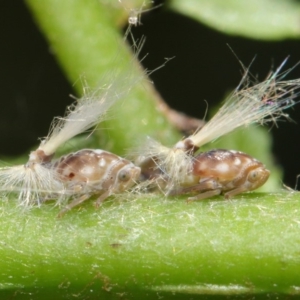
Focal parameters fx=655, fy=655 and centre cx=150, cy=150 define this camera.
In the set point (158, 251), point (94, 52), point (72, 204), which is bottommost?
point (158, 251)

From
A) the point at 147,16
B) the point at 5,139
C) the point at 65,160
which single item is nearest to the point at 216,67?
the point at 147,16

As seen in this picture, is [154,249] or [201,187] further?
[201,187]

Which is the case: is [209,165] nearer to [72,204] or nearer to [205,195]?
[205,195]

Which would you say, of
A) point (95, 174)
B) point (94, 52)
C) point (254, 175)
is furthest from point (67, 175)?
point (94, 52)

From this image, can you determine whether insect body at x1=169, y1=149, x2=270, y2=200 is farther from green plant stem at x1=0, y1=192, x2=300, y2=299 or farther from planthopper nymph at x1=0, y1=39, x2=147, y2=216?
planthopper nymph at x1=0, y1=39, x2=147, y2=216

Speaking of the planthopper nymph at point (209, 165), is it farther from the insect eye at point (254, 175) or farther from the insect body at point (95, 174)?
the insect body at point (95, 174)

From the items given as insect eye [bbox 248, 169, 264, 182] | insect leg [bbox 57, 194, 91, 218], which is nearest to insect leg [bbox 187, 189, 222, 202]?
insect eye [bbox 248, 169, 264, 182]

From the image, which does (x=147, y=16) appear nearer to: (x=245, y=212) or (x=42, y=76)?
(x=42, y=76)
